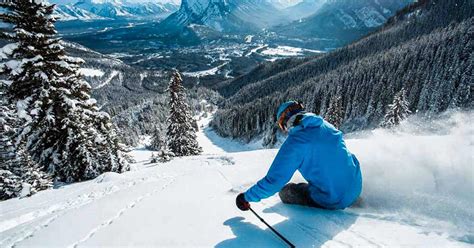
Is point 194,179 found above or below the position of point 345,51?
below

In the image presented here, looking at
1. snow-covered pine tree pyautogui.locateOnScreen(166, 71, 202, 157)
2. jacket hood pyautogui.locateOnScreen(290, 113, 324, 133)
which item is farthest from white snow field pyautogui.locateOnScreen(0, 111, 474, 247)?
snow-covered pine tree pyautogui.locateOnScreen(166, 71, 202, 157)

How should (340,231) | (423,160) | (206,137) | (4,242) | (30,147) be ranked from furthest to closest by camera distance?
1. (206,137)
2. (30,147)
3. (423,160)
4. (4,242)
5. (340,231)

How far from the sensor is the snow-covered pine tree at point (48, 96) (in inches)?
520

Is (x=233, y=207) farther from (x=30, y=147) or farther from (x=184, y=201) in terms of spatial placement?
(x=30, y=147)

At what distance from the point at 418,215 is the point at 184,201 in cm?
436

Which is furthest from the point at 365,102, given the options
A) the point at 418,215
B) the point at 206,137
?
the point at 418,215

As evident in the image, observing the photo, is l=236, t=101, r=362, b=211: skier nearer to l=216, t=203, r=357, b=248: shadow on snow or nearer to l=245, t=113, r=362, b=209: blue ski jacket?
l=245, t=113, r=362, b=209: blue ski jacket

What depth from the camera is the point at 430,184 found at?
462 cm

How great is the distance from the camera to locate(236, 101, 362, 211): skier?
155 inches

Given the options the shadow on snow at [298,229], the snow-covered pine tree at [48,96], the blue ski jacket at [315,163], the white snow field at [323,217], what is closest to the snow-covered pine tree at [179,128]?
the snow-covered pine tree at [48,96]

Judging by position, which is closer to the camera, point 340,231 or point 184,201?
point 340,231

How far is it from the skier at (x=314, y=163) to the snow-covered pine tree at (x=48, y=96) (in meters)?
13.7

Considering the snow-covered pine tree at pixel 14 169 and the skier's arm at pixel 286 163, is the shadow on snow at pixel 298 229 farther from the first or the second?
the snow-covered pine tree at pixel 14 169

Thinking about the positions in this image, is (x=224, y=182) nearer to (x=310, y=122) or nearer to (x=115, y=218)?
(x=115, y=218)
